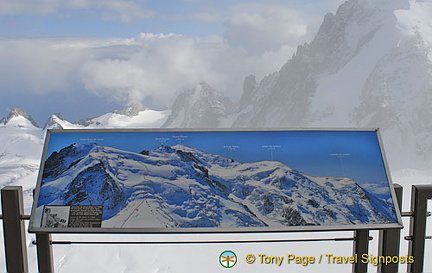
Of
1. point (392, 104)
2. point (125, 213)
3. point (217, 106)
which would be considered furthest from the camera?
point (217, 106)

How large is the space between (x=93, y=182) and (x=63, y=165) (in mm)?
213

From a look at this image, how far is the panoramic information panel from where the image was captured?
2320 millimetres

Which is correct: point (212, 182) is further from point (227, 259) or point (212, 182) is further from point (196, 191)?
point (227, 259)

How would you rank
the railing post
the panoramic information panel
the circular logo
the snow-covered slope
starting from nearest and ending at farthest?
the panoramic information panel
the railing post
the circular logo
the snow-covered slope

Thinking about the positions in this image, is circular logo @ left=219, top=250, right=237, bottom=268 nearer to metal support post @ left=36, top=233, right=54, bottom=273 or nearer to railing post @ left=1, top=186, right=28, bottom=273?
metal support post @ left=36, top=233, right=54, bottom=273

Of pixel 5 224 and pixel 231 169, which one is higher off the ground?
pixel 231 169

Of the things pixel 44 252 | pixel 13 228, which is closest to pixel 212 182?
pixel 44 252

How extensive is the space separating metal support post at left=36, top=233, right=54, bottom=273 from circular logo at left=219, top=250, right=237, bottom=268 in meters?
1.01

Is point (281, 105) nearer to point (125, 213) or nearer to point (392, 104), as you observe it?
point (392, 104)

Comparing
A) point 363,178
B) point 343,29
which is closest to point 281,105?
point 343,29

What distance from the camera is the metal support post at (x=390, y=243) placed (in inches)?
98.0

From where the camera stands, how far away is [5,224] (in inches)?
98.8

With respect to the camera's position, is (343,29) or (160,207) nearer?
(160,207)

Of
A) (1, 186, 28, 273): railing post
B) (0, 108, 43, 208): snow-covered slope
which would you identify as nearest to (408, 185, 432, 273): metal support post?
(1, 186, 28, 273): railing post
